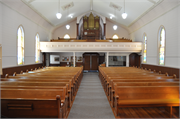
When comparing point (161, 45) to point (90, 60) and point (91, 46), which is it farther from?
point (90, 60)

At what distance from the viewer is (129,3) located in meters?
11.5

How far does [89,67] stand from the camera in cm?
1698

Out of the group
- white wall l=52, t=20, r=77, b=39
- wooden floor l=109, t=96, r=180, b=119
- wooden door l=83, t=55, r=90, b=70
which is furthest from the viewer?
white wall l=52, t=20, r=77, b=39

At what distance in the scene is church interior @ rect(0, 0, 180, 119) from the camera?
3575mm

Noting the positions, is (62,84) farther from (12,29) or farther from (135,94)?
(12,29)

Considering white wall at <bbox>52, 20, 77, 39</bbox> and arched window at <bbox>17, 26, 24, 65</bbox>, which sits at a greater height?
white wall at <bbox>52, 20, 77, 39</bbox>

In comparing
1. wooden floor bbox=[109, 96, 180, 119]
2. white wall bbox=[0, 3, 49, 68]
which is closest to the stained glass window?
wooden floor bbox=[109, 96, 180, 119]

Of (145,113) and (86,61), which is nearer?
(145,113)

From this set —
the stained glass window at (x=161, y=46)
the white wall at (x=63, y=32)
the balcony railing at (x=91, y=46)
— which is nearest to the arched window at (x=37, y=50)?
the balcony railing at (x=91, y=46)

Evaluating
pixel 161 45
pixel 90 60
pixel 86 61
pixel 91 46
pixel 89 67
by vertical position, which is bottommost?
pixel 89 67

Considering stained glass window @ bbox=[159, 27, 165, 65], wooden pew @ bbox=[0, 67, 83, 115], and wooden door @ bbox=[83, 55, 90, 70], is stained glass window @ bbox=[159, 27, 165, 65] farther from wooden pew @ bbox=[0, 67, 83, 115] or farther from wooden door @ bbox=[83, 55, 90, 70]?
wooden door @ bbox=[83, 55, 90, 70]

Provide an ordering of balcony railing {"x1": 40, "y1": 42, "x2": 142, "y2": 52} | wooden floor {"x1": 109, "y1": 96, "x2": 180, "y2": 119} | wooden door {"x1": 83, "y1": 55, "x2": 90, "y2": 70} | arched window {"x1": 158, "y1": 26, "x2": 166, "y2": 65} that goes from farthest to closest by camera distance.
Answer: wooden door {"x1": 83, "y1": 55, "x2": 90, "y2": 70} < balcony railing {"x1": 40, "y1": 42, "x2": 142, "y2": 52} < arched window {"x1": 158, "y1": 26, "x2": 166, "y2": 65} < wooden floor {"x1": 109, "y1": 96, "x2": 180, "y2": 119}

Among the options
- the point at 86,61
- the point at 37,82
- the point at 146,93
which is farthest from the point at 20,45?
the point at 146,93

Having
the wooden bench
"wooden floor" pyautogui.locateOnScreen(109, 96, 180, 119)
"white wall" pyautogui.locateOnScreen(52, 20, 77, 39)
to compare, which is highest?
"white wall" pyautogui.locateOnScreen(52, 20, 77, 39)
